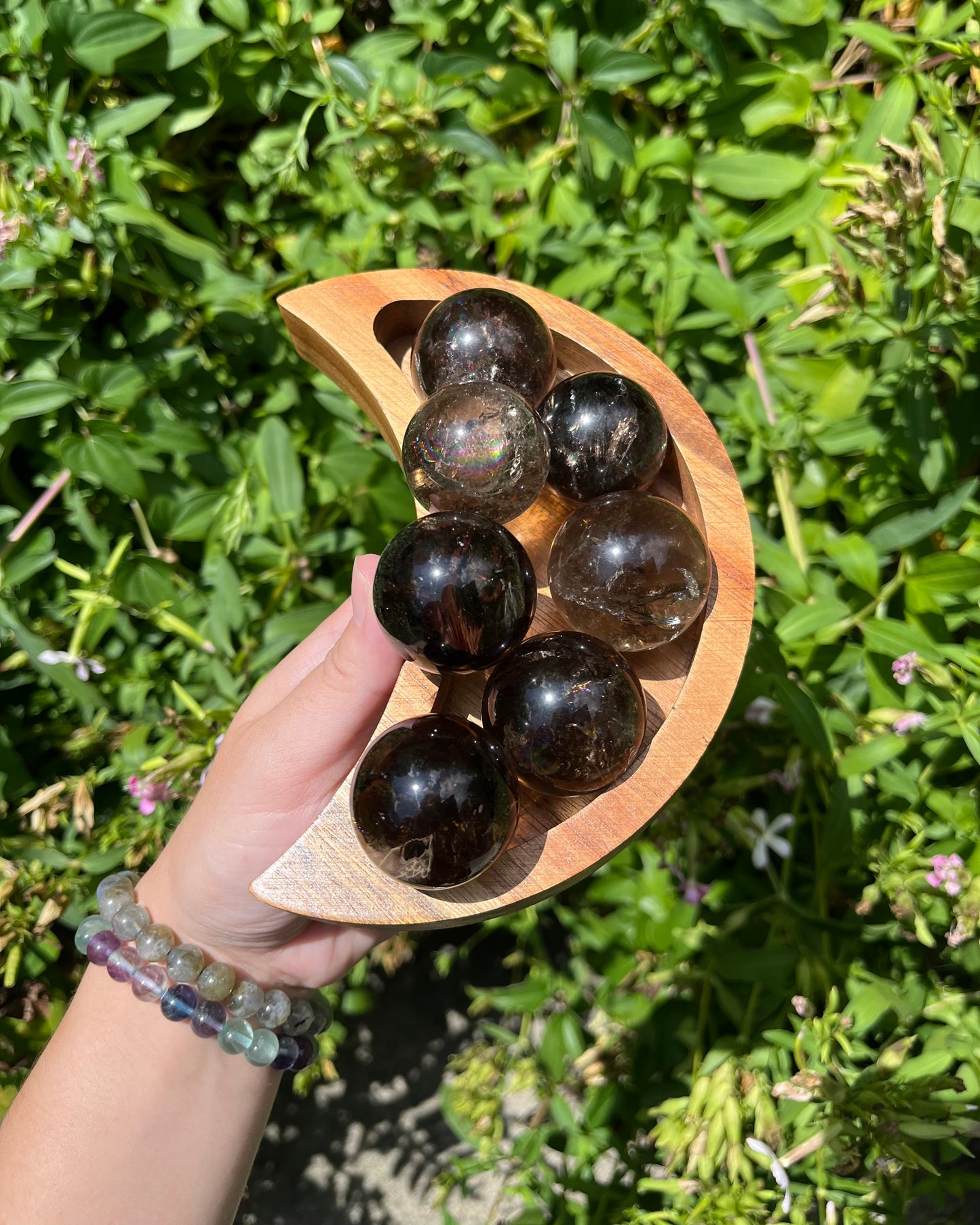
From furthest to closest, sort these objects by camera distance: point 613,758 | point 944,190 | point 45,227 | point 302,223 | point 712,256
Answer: point 302,223, point 712,256, point 45,227, point 944,190, point 613,758

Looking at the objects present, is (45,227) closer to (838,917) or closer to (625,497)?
(625,497)

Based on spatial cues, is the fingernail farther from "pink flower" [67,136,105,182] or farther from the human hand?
"pink flower" [67,136,105,182]

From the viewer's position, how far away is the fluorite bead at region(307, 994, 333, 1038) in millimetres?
1192

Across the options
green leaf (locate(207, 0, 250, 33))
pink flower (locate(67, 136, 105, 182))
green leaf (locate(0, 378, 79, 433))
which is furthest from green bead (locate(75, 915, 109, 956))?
green leaf (locate(207, 0, 250, 33))

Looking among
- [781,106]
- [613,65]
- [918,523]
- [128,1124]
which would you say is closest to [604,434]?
[918,523]

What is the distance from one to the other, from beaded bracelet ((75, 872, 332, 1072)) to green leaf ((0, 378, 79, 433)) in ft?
2.24

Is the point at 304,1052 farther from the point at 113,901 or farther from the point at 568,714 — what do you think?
the point at 568,714

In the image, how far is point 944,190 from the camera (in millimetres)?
1092

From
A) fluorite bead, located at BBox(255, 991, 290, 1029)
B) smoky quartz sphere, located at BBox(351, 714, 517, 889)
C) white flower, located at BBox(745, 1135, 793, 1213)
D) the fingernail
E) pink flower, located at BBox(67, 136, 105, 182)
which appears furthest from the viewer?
pink flower, located at BBox(67, 136, 105, 182)

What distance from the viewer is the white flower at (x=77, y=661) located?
1.30 metres

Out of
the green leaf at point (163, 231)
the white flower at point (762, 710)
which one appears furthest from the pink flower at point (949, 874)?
the green leaf at point (163, 231)

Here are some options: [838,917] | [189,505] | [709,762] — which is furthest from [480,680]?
[838,917]

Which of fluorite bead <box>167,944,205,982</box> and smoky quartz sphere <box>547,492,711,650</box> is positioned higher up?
smoky quartz sphere <box>547,492,711,650</box>

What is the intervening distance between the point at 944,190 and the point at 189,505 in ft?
3.66
